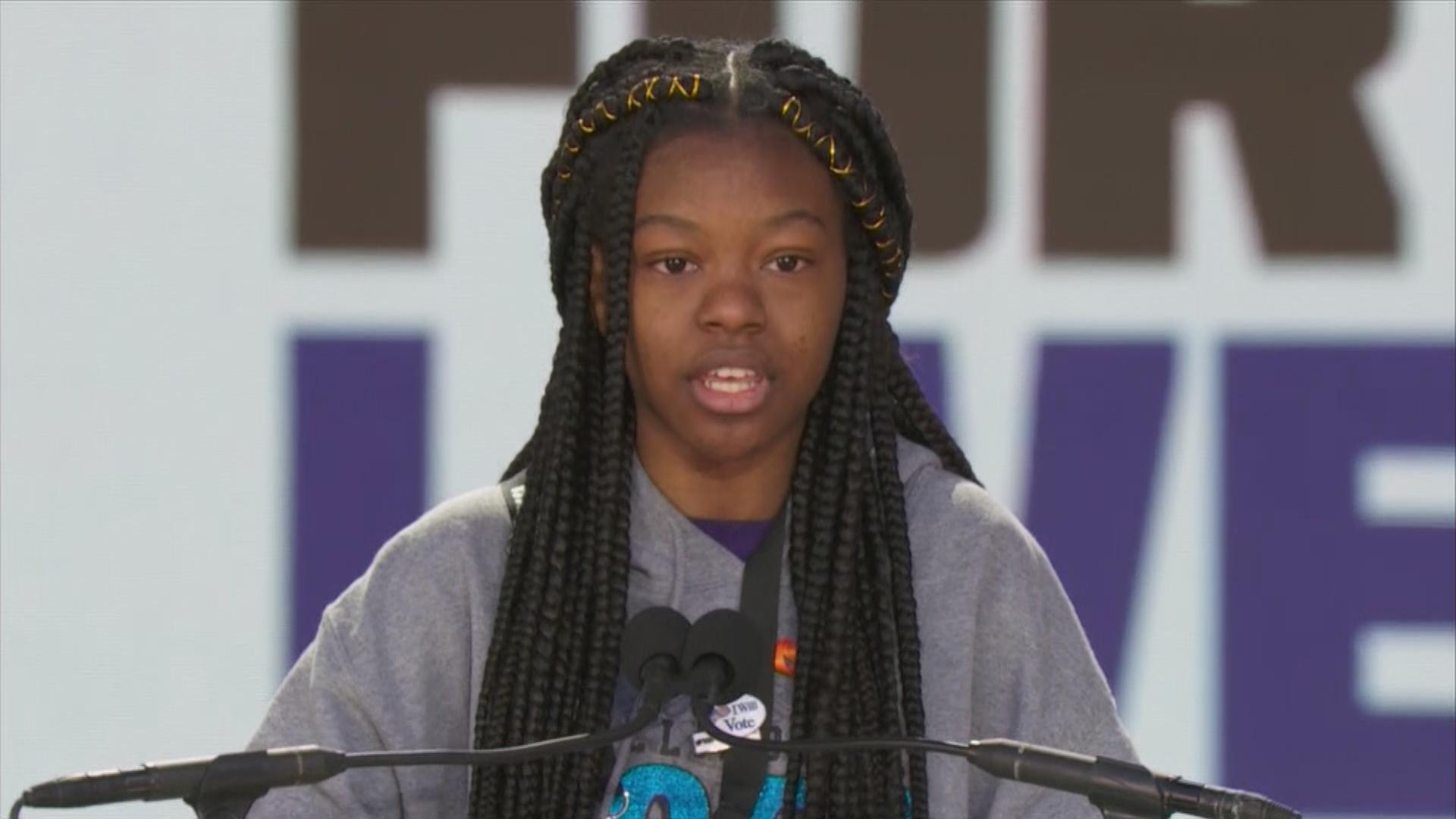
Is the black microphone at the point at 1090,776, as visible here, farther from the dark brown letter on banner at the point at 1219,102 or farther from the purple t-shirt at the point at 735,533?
the dark brown letter on banner at the point at 1219,102

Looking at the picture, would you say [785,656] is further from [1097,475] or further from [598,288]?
[1097,475]

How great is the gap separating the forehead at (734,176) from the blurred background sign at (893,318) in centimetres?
108

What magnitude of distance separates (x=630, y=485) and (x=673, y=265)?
0.72ft

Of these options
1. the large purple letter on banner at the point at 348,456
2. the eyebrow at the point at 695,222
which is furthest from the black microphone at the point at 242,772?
the large purple letter on banner at the point at 348,456

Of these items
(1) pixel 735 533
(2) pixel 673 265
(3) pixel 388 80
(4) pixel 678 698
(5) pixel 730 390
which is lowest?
(4) pixel 678 698

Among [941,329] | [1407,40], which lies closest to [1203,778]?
[941,329]

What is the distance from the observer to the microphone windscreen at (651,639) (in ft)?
6.56

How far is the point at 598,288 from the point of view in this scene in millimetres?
2387

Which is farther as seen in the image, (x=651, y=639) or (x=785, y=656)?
(x=785, y=656)

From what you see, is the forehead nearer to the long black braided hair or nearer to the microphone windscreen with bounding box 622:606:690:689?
the long black braided hair

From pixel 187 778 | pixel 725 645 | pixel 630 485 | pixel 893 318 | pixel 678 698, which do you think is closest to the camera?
pixel 187 778

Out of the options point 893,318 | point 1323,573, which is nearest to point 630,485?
point 893,318

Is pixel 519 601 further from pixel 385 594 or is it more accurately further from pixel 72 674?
pixel 72 674

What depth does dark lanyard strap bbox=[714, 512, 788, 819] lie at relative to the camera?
2182mm
